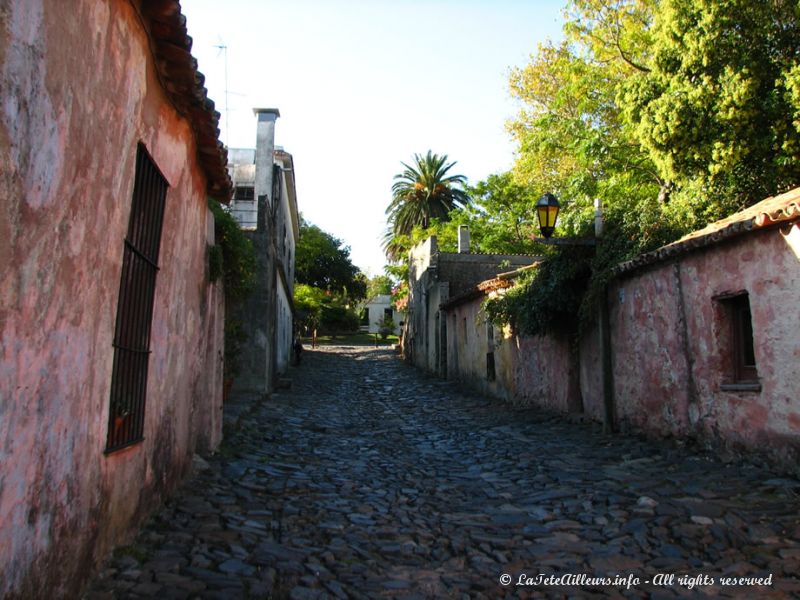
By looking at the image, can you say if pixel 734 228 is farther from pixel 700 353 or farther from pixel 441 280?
pixel 441 280

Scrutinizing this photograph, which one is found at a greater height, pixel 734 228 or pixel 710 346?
pixel 734 228

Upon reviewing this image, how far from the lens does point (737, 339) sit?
7.80 meters

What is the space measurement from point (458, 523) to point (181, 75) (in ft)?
Answer: 14.5


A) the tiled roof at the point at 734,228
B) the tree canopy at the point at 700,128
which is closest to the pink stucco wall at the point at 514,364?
the tree canopy at the point at 700,128

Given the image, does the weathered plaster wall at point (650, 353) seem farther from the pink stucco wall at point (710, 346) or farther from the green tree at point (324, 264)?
the green tree at point (324, 264)

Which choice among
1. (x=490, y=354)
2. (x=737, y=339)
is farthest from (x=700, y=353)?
(x=490, y=354)

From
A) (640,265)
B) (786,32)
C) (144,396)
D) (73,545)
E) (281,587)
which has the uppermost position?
(786,32)

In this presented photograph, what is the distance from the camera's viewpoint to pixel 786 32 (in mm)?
11523

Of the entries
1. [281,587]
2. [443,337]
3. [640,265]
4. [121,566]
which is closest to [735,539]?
[281,587]

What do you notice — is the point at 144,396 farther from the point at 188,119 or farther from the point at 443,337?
the point at 443,337

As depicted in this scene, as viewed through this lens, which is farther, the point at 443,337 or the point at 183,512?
the point at 443,337

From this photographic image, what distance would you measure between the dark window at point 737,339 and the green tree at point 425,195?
A: 32.0 metres

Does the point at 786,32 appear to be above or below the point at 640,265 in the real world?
above

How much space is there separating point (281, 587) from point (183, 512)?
1.88 metres
